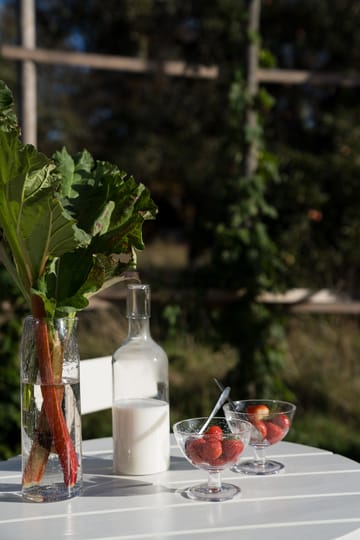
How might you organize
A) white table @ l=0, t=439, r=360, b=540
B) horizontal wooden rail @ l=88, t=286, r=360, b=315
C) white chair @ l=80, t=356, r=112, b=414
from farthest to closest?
horizontal wooden rail @ l=88, t=286, r=360, b=315 → white chair @ l=80, t=356, r=112, b=414 → white table @ l=0, t=439, r=360, b=540

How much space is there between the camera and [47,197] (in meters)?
1.30

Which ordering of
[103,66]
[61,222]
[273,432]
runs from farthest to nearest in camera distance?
1. [103,66]
2. [273,432]
3. [61,222]

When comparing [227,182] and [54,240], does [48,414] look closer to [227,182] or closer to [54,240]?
[54,240]

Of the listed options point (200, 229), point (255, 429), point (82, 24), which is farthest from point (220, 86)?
point (255, 429)

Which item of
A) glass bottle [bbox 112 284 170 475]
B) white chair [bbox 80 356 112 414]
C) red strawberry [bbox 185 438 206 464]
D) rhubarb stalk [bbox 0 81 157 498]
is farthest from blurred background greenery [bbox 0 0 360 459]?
red strawberry [bbox 185 438 206 464]

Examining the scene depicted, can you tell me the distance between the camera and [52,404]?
53.2 inches

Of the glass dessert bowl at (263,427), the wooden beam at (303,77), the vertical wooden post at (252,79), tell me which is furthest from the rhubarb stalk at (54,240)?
the wooden beam at (303,77)

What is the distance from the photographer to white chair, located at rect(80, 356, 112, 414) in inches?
72.4

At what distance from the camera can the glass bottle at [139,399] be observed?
153 centimetres

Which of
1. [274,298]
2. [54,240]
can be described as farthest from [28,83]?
[54,240]

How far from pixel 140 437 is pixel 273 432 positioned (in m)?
0.26

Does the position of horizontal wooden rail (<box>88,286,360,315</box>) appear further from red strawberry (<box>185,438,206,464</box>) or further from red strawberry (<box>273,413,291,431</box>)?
red strawberry (<box>185,438,206,464</box>)

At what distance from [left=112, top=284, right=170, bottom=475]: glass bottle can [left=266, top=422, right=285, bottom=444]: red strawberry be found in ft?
0.65

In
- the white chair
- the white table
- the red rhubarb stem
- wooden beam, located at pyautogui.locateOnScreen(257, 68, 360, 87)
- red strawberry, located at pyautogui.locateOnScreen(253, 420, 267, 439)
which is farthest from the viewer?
wooden beam, located at pyautogui.locateOnScreen(257, 68, 360, 87)
